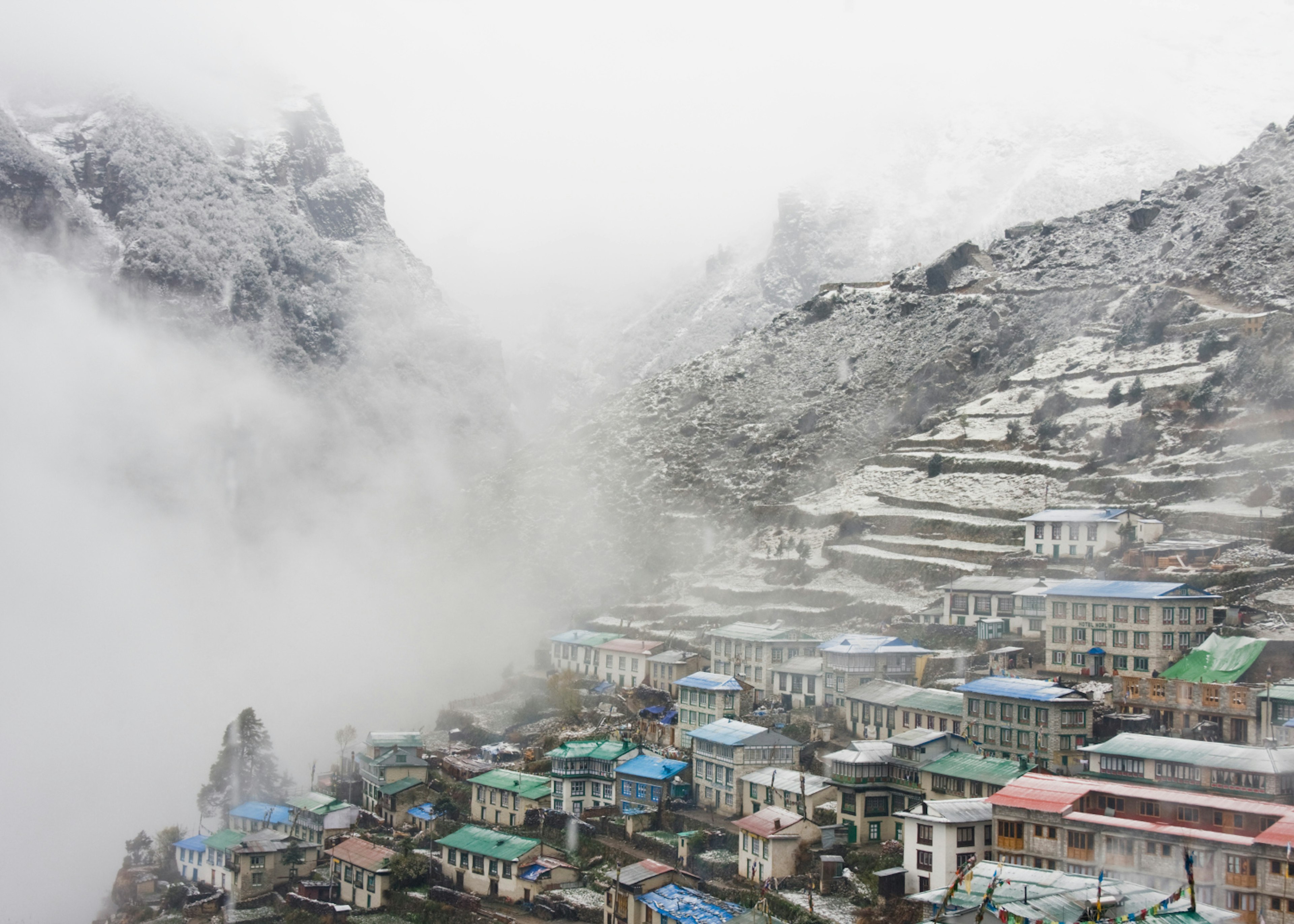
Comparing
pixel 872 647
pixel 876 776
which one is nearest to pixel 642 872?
pixel 876 776

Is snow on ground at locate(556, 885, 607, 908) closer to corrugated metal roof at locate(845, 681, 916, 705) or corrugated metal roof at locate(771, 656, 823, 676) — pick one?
corrugated metal roof at locate(845, 681, 916, 705)

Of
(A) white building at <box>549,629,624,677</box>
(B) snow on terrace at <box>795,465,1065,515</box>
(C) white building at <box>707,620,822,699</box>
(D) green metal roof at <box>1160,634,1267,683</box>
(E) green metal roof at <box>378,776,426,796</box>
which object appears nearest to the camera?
(D) green metal roof at <box>1160,634,1267,683</box>

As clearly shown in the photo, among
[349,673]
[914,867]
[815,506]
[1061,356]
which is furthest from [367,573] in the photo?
[914,867]

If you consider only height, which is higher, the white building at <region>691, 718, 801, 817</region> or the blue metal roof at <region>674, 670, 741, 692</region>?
the blue metal roof at <region>674, 670, 741, 692</region>

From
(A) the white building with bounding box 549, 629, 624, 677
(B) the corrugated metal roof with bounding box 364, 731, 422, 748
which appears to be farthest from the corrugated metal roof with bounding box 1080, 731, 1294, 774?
(A) the white building with bounding box 549, 629, 624, 677

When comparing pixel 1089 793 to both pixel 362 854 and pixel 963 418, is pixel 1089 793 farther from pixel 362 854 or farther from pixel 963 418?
pixel 963 418

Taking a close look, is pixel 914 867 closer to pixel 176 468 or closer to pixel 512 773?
pixel 512 773

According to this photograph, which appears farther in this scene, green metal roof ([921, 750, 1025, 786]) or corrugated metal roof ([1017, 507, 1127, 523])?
corrugated metal roof ([1017, 507, 1127, 523])
